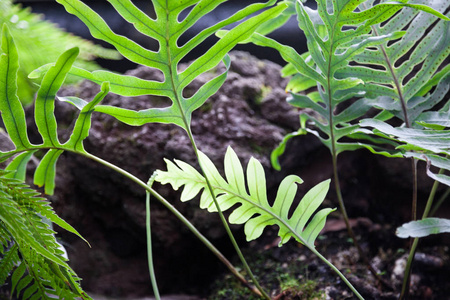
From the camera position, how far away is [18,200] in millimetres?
797

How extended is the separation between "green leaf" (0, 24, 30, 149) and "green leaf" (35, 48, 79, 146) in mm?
47

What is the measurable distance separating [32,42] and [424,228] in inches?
77.3

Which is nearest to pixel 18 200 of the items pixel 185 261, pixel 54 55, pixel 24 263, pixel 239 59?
pixel 24 263

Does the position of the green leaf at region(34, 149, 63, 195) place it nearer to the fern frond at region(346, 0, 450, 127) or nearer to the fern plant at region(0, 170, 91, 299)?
the fern plant at region(0, 170, 91, 299)

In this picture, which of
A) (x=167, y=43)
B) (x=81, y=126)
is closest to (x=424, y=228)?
(x=167, y=43)

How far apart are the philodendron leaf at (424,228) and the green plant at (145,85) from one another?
191mm

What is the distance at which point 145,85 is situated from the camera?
957 mm

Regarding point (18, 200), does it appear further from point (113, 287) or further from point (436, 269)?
point (436, 269)

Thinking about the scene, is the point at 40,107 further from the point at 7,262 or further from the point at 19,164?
the point at 7,262

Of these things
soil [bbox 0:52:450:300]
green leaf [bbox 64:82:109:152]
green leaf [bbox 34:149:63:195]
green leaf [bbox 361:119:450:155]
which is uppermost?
green leaf [bbox 64:82:109:152]

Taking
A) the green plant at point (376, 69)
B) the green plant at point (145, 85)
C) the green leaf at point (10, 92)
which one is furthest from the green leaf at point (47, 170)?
the green plant at point (376, 69)

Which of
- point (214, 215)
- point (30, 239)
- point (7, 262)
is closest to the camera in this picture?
point (30, 239)

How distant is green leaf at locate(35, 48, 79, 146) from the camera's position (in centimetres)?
75

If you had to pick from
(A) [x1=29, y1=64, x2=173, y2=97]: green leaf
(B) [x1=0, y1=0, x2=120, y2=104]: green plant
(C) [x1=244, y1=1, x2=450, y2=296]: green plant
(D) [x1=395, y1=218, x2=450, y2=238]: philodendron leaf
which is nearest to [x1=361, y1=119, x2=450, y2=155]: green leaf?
(C) [x1=244, y1=1, x2=450, y2=296]: green plant
